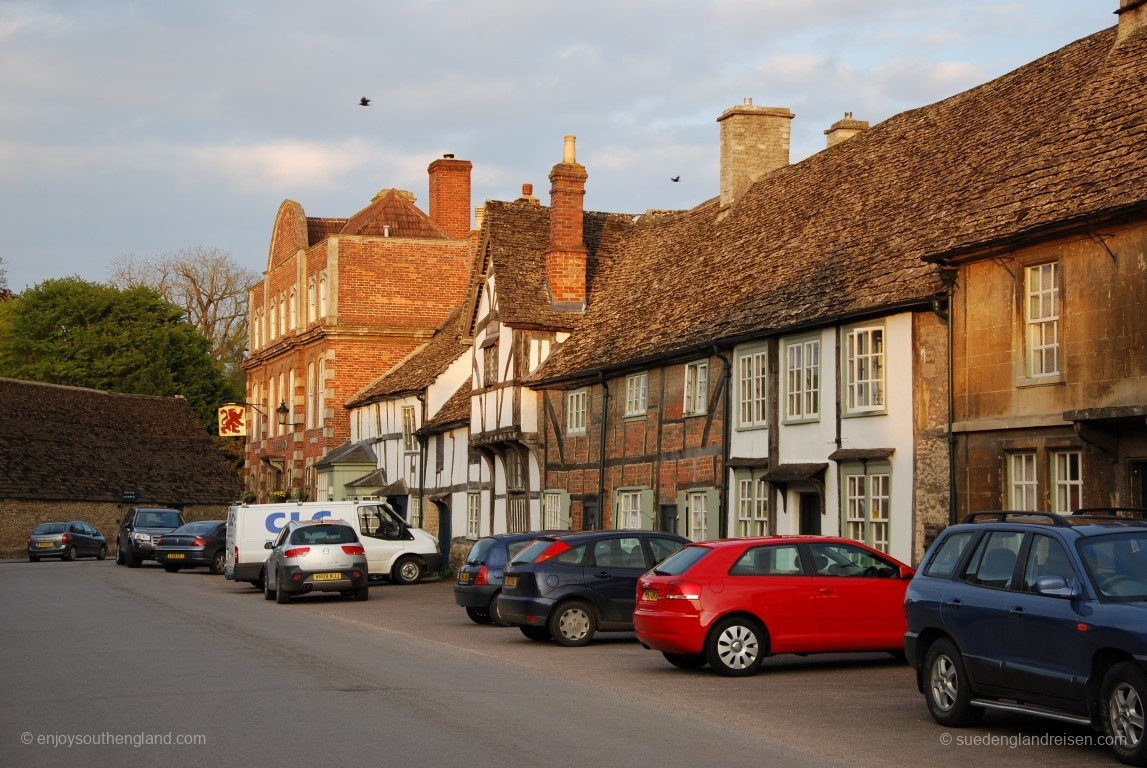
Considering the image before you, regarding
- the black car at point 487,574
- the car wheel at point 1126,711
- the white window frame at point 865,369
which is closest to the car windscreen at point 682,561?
the car wheel at point 1126,711

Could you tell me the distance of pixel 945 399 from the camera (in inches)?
820

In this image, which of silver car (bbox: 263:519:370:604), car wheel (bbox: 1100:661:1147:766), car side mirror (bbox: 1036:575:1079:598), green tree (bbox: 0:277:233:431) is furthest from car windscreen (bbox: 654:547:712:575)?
green tree (bbox: 0:277:233:431)

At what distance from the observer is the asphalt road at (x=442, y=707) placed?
34.0 ft

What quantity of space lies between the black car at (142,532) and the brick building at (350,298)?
8.64 m

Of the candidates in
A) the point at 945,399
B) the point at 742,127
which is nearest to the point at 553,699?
the point at 945,399

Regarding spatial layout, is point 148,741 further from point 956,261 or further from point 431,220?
point 431,220

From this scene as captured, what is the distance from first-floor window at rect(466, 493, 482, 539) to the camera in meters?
41.5

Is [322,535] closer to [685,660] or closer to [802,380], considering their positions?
[802,380]

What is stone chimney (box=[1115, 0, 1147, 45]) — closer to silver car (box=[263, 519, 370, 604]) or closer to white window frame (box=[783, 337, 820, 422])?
white window frame (box=[783, 337, 820, 422])

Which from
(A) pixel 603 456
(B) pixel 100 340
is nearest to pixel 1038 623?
(A) pixel 603 456

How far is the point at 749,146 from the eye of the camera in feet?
112

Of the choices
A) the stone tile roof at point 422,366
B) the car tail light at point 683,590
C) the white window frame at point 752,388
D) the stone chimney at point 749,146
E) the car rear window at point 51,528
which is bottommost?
the car rear window at point 51,528

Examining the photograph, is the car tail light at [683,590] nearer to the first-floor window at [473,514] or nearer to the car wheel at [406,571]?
the car wheel at [406,571]

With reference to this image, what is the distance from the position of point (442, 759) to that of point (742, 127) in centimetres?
2654
